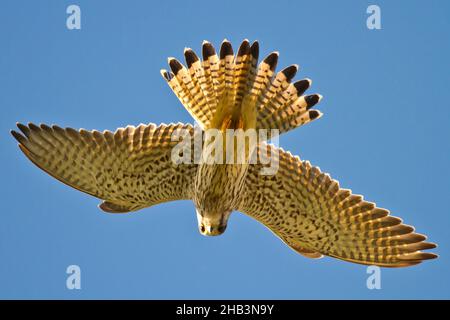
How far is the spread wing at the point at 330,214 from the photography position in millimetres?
13953

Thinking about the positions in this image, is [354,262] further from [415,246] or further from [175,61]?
[175,61]

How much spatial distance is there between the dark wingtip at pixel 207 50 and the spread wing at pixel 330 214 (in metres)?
1.71

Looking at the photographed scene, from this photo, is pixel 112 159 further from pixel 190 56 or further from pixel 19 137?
pixel 190 56

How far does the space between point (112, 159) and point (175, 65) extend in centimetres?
165

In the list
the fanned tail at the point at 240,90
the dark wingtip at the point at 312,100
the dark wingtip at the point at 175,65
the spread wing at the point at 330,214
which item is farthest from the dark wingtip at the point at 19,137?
the dark wingtip at the point at 312,100

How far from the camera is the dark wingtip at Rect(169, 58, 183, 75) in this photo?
13.1 m

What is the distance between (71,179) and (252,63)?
3.07 m

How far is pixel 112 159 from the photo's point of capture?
13.7m

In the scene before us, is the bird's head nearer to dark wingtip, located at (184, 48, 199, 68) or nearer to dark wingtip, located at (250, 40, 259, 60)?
dark wingtip, located at (184, 48, 199, 68)

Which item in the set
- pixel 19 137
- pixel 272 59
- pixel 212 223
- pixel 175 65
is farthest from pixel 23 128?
pixel 272 59

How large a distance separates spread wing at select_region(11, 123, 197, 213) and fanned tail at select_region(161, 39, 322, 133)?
0.67 meters

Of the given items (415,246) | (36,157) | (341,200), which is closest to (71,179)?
(36,157)

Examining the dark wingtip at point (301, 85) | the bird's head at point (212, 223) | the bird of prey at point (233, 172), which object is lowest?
the bird's head at point (212, 223)

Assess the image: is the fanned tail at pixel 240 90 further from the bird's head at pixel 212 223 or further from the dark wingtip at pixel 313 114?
the bird's head at pixel 212 223
